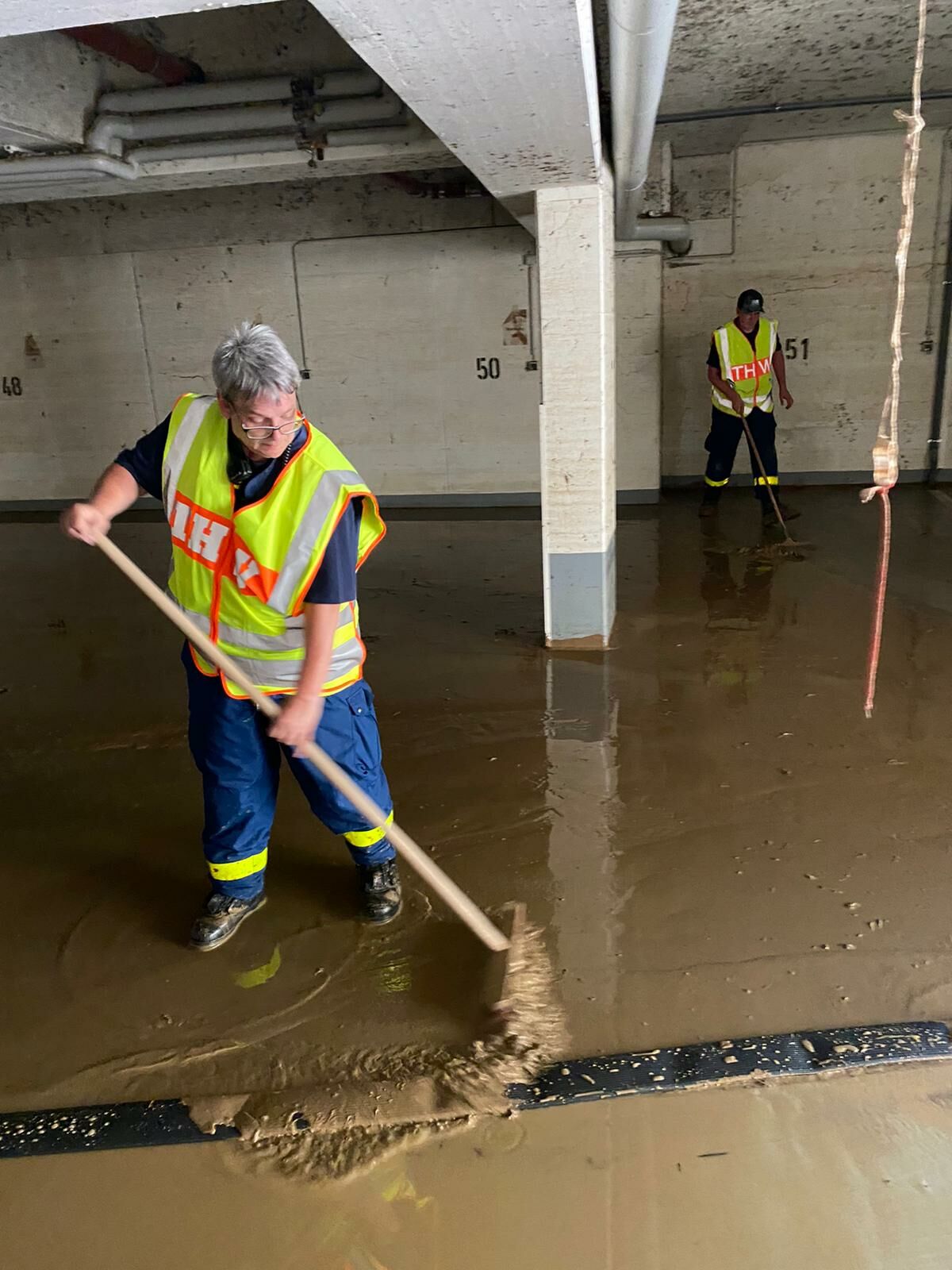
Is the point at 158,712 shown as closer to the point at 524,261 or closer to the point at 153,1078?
the point at 153,1078

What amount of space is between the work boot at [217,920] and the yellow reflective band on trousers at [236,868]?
0.22 ft

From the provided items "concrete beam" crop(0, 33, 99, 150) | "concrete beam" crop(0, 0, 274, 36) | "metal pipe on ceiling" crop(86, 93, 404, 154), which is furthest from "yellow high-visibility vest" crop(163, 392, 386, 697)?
"metal pipe on ceiling" crop(86, 93, 404, 154)

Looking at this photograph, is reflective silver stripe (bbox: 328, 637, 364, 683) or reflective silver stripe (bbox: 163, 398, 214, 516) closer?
reflective silver stripe (bbox: 163, 398, 214, 516)

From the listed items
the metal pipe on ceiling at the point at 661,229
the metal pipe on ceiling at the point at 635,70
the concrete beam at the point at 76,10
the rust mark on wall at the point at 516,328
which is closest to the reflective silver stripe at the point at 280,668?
the concrete beam at the point at 76,10

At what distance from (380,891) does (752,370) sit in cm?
456

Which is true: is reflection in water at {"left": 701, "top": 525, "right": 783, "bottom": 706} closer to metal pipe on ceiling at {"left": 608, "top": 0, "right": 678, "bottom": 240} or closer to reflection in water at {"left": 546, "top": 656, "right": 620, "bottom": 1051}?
reflection in water at {"left": 546, "top": 656, "right": 620, "bottom": 1051}

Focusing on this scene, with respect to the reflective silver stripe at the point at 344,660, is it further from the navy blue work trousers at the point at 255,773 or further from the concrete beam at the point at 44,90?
the concrete beam at the point at 44,90

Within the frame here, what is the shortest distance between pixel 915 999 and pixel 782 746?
1129 millimetres

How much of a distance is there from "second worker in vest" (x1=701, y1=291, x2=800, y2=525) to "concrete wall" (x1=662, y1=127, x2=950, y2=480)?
0.82 meters

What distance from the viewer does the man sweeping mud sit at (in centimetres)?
174

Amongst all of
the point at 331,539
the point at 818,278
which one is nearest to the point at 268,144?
the point at 331,539

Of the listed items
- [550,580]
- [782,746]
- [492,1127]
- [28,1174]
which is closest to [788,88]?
[550,580]

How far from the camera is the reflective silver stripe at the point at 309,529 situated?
1754mm

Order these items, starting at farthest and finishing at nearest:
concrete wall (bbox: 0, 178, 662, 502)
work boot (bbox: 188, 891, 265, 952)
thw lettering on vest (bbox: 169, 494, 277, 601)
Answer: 1. concrete wall (bbox: 0, 178, 662, 502)
2. work boot (bbox: 188, 891, 265, 952)
3. thw lettering on vest (bbox: 169, 494, 277, 601)
